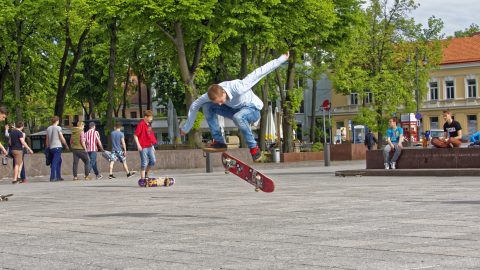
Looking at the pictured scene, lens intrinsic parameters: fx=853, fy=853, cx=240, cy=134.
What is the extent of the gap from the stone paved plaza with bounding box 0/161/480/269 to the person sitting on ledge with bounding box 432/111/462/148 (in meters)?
7.62

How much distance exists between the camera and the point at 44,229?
993 cm

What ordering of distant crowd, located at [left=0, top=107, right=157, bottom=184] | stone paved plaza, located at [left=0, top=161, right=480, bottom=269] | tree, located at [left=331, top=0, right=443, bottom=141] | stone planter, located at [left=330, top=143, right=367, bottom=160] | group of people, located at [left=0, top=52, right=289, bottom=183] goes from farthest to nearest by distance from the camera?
tree, located at [left=331, top=0, right=443, bottom=141], stone planter, located at [left=330, top=143, right=367, bottom=160], distant crowd, located at [left=0, top=107, right=157, bottom=184], group of people, located at [left=0, top=52, right=289, bottom=183], stone paved plaza, located at [left=0, top=161, right=480, bottom=269]

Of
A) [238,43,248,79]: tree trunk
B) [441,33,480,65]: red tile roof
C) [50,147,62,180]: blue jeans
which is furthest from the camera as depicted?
[441,33,480,65]: red tile roof

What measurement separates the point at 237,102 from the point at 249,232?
4.28 metres

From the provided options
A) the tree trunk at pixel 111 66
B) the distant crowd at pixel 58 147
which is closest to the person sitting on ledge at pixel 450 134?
the distant crowd at pixel 58 147

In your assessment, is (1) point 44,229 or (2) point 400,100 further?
(2) point 400,100

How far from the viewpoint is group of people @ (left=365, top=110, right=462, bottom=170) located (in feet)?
74.7

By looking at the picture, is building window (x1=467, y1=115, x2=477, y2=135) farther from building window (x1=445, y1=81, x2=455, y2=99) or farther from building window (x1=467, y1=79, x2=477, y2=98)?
building window (x1=445, y1=81, x2=455, y2=99)

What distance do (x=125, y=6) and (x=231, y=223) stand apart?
29.0 m

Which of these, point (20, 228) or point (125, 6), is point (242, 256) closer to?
point (20, 228)

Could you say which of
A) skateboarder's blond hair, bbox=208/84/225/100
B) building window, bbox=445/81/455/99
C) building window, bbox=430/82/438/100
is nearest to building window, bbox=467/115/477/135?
building window, bbox=445/81/455/99

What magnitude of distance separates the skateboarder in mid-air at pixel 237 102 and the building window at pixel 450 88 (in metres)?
74.9

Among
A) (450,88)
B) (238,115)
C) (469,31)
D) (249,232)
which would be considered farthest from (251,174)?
(469,31)

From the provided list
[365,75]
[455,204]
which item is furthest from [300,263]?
[365,75]
